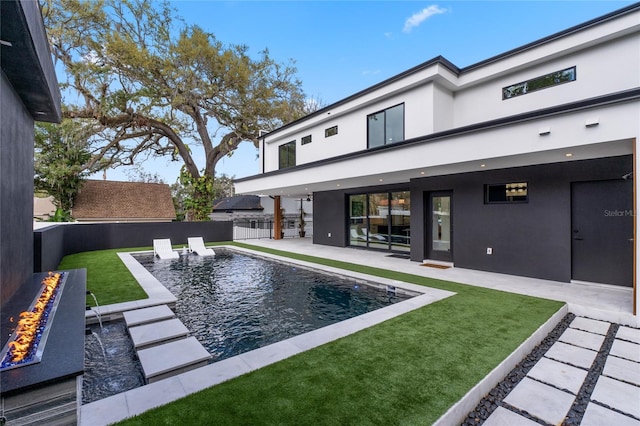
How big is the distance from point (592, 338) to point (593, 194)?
3.86 m

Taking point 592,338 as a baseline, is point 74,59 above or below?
above

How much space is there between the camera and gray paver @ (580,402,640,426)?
2.66m

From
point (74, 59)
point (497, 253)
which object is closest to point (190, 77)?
point (74, 59)

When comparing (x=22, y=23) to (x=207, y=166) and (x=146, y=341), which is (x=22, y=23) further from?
(x=207, y=166)

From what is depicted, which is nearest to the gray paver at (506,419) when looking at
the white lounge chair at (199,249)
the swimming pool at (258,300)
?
the swimming pool at (258,300)

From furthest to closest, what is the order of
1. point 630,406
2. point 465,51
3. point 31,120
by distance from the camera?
point 465,51 → point 31,120 → point 630,406

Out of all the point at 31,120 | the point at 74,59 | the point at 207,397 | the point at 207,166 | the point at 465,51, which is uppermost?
the point at 74,59

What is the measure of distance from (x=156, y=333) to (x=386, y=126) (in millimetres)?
9665

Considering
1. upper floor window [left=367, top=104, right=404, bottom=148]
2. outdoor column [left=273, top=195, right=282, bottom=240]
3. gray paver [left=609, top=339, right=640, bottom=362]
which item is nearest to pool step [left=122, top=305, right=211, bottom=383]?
gray paver [left=609, top=339, right=640, bottom=362]

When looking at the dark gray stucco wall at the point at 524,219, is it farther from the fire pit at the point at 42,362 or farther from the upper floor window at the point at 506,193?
the fire pit at the point at 42,362

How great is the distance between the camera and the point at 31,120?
17.5 feet

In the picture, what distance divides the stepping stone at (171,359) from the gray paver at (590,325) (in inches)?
223

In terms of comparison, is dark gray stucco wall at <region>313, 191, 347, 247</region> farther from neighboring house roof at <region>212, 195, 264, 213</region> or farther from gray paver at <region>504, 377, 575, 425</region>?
neighboring house roof at <region>212, 195, 264, 213</region>

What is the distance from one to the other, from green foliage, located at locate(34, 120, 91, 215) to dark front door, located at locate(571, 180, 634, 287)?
22.3m
